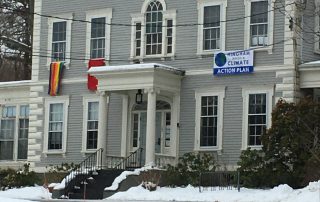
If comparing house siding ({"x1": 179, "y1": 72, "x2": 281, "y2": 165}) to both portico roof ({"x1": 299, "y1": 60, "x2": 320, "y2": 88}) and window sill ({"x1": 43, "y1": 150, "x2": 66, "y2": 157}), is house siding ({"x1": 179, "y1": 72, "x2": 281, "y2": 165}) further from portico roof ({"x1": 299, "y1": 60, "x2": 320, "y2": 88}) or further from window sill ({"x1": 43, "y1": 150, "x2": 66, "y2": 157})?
window sill ({"x1": 43, "y1": 150, "x2": 66, "y2": 157})

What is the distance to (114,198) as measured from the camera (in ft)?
89.0

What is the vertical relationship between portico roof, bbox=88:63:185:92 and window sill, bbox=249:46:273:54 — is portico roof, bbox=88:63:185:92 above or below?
below

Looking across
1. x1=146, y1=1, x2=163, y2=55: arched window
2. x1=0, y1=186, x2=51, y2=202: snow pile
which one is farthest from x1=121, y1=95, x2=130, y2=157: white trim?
x1=0, y1=186, x2=51, y2=202: snow pile

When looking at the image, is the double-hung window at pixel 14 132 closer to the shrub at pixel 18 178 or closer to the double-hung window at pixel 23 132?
the double-hung window at pixel 23 132

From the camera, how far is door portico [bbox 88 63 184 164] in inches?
1198

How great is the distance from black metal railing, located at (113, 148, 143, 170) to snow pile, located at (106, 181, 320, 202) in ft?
11.2

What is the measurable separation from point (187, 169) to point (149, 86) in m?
3.60

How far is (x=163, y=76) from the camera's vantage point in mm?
31109

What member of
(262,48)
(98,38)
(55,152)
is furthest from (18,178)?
(262,48)

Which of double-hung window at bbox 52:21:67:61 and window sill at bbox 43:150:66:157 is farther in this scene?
double-hung window at bbox 52:21:67:61

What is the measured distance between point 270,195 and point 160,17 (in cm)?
1104

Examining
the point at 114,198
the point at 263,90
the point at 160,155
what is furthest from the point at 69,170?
the point at 263,90

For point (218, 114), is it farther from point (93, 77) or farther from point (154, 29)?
point (93, 77)

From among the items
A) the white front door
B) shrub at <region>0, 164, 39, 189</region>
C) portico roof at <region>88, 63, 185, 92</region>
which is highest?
portico roof at <region>88, 63, 185, 92</region>
